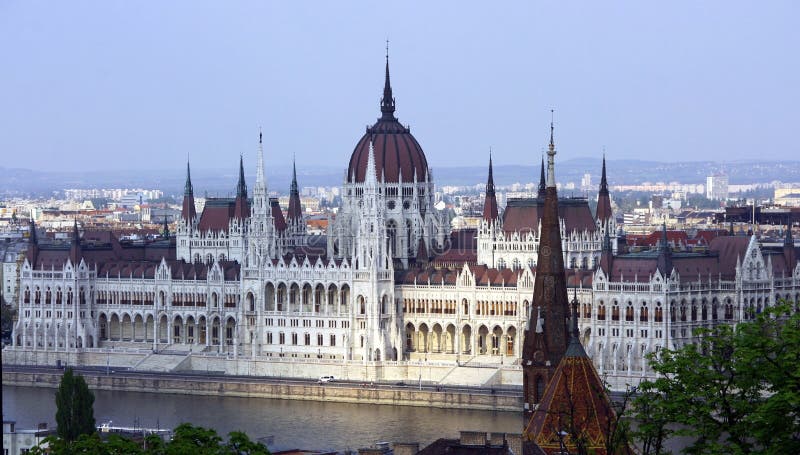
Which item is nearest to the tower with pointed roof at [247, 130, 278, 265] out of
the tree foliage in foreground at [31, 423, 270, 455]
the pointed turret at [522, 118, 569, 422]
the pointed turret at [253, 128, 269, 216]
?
the pointed turret at [253, 128, 269, 216]

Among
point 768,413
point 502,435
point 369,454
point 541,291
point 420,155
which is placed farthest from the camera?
point 420,155

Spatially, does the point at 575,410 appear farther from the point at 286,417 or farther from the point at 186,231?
the point at 186,231

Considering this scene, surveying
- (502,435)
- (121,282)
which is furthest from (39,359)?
(502,435)

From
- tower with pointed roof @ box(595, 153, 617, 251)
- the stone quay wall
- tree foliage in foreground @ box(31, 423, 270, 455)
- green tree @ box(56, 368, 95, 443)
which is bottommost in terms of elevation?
the stone quay wall

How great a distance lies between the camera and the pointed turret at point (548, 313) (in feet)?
251

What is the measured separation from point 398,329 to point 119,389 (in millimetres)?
16090

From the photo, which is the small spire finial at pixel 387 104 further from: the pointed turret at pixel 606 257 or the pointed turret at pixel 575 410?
the pointed turret at pixel 575 410

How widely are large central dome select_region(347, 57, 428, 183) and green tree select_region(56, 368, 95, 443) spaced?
50871 millimetres

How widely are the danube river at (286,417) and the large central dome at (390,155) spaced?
73.9 feet

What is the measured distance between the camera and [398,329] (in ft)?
444

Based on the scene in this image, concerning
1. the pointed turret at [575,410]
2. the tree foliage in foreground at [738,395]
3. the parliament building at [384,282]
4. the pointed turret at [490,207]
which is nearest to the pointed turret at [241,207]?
the parliament building at [384,282]

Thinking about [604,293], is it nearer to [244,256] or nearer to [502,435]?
[244,256]

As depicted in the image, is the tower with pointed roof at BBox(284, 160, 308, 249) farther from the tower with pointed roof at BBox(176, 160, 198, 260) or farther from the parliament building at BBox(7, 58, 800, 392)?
the tower with pointed roof at BBox(176, 160, 198, 260)

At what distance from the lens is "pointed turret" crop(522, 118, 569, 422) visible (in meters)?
76.4
